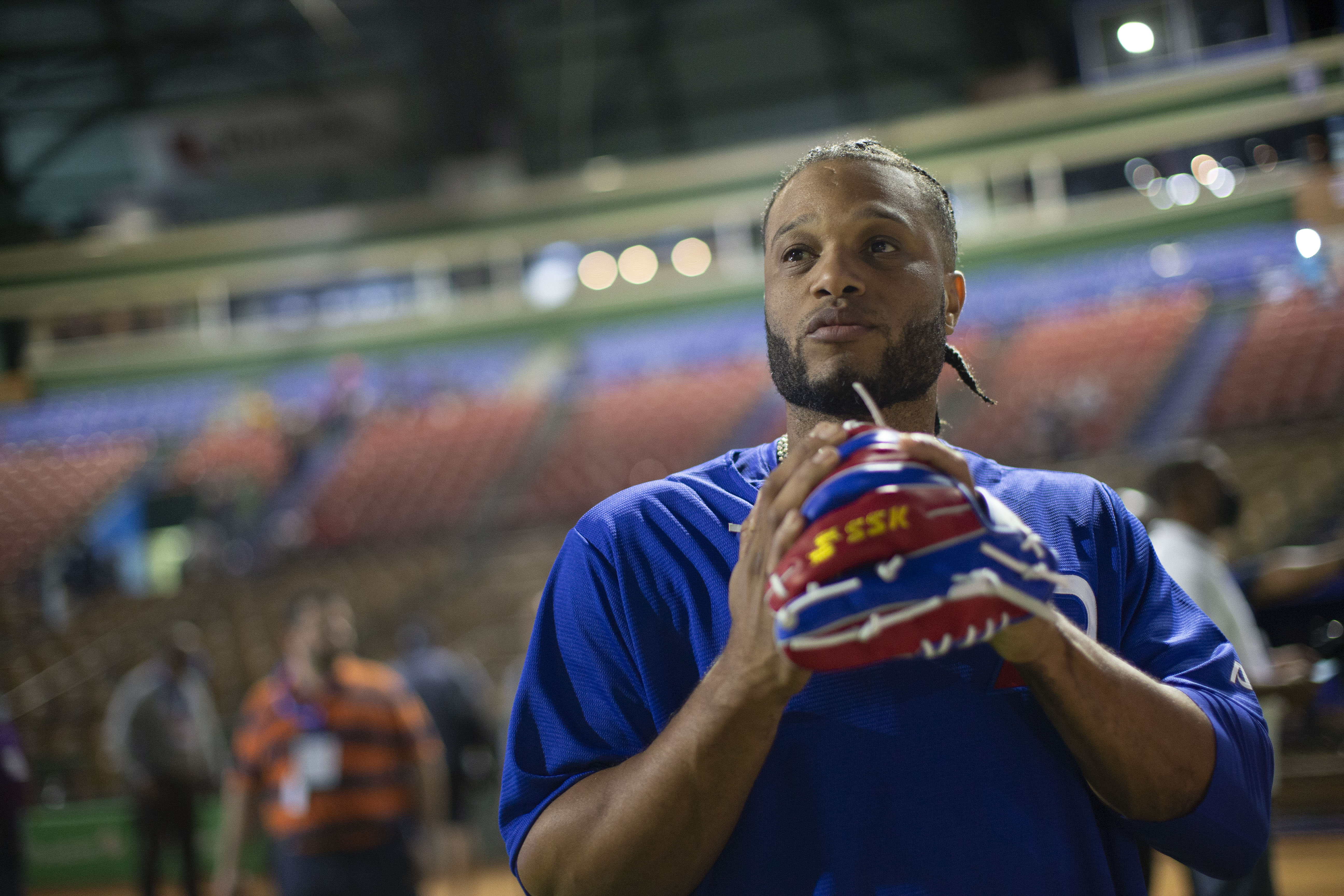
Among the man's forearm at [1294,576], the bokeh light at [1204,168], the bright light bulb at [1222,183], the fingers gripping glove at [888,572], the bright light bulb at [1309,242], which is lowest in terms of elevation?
the man's forearm at [1294,576]

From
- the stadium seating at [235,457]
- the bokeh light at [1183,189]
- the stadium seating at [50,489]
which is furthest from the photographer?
the stadium seating at [235,457]

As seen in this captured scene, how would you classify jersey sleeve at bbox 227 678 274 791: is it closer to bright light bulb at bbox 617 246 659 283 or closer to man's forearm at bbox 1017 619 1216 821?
man's forearm at bbox 1017 619 1216 821

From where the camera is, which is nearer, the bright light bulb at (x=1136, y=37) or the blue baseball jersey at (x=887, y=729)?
the blue baseball jersey at (x=887, y=729)

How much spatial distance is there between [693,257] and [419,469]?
600 centimetres

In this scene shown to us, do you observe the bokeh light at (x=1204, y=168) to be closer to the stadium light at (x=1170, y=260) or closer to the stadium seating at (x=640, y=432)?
the stadium light at (x=1170, y=260)

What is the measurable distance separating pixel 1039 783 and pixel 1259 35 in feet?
43.3

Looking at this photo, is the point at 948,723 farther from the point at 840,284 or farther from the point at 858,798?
the point at 840,284

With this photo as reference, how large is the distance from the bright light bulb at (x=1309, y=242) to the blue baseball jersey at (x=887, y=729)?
22.0ft

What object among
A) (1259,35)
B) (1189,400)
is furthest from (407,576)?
(1259,35)

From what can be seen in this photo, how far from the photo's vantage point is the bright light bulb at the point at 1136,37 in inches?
544

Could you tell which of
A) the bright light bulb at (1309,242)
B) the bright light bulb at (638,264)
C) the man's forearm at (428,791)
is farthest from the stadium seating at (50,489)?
the bright light bulb at (1309,242)

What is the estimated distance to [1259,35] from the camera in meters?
11.2

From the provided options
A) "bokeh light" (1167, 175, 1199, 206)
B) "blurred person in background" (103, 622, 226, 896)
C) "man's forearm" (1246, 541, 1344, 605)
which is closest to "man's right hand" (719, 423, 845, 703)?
"man's forearm" (1246, 541, 1344, 605)

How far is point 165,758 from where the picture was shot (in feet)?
18.7
